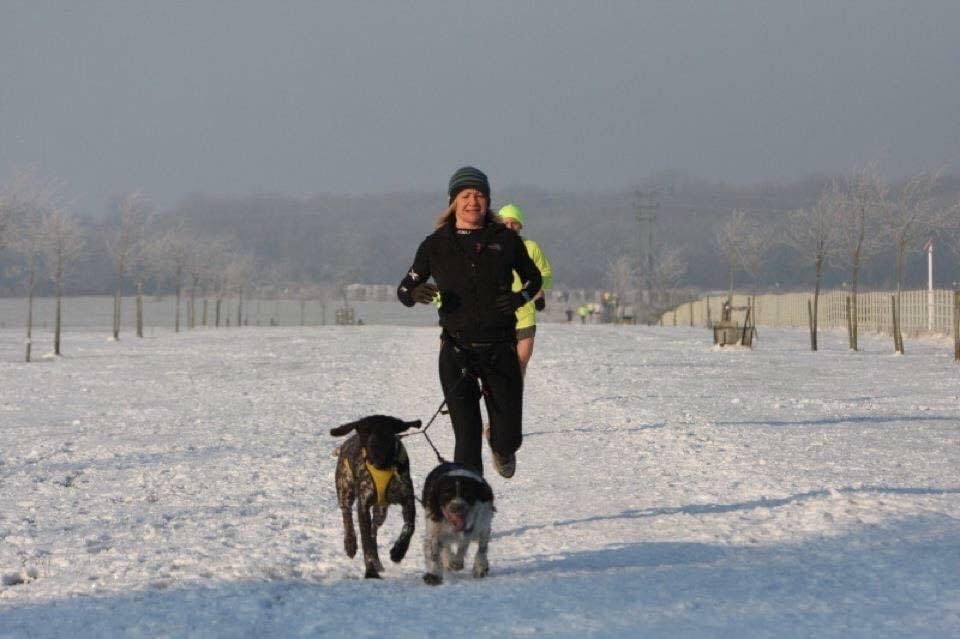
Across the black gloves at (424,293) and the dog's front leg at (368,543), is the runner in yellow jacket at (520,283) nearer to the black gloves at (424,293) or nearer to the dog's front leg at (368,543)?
the black gloves at (424,293)

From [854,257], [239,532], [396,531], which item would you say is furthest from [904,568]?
[854,257]

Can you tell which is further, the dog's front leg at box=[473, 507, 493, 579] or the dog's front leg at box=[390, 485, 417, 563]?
the dog's front leg at box=[390, 485, 417, 563]

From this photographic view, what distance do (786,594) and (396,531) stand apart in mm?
2957

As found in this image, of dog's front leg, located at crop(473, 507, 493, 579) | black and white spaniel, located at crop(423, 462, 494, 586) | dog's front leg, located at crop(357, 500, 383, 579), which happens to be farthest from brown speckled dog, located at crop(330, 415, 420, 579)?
dog's front leg, located at crop(473, 507, 493, 579)

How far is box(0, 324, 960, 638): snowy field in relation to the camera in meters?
5.37

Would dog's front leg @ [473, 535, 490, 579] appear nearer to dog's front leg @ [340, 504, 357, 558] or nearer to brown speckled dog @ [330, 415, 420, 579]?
brown speckled dog @ [330, 415, 420, 579]

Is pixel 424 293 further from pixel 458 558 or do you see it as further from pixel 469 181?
pixel 458 558

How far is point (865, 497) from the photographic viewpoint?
8.80 meters

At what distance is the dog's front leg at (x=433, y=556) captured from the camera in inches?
241

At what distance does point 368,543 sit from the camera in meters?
6.25

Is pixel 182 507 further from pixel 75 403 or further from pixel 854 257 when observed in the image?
pixel 854 257

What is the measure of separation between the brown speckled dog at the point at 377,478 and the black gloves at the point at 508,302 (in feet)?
4.18

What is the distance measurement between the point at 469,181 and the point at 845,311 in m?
61.5

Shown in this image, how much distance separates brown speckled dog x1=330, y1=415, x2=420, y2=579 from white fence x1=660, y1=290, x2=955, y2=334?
142ft
